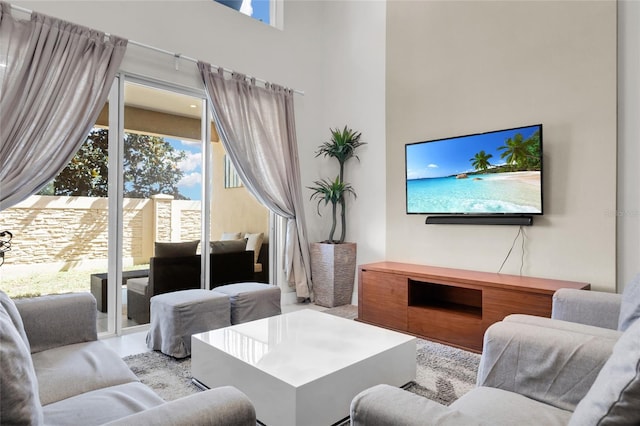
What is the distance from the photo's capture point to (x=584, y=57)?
2.92 meters

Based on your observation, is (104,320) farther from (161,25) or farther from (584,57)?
(584,57)

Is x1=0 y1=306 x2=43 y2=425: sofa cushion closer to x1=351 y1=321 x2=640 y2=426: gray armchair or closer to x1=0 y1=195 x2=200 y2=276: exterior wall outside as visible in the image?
x1=351 y1=321 x2=640 y2=426: gray armchair

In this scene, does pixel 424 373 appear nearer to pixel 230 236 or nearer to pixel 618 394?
pixel 618 394

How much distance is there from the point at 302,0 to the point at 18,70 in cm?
318

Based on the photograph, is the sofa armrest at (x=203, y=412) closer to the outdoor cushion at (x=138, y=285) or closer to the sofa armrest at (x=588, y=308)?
the sofa armrest at (x=588, y=308)

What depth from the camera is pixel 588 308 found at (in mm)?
2027

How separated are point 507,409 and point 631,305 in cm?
72

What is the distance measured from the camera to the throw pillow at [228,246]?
395 cm

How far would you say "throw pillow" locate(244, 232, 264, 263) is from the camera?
14.0 feet

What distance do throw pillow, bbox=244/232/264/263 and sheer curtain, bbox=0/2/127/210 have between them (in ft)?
6.20

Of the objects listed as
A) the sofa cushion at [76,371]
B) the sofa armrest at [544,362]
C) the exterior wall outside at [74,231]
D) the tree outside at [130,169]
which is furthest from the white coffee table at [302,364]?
the tree outside at [130,169]

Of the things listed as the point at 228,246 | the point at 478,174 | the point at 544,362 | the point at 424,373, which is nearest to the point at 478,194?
the point at 478,174

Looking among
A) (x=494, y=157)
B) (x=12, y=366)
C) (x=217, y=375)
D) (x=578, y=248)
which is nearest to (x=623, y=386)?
(x=12, y=366)

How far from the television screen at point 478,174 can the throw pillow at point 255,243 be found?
169cm
